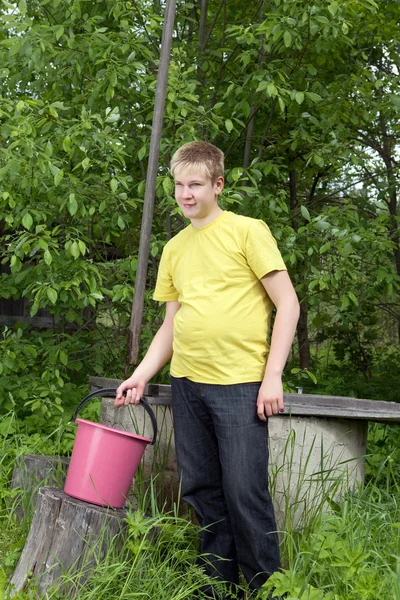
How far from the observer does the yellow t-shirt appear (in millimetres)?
2547

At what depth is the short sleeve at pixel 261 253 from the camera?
8.25 feet

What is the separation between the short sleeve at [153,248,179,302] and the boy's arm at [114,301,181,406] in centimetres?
3

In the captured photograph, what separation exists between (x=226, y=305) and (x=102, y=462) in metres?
0.76

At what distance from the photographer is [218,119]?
13.4 feet

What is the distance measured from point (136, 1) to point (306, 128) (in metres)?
1.36

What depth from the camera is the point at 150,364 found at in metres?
2.84

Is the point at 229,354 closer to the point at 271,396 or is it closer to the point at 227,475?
the point at 271,396

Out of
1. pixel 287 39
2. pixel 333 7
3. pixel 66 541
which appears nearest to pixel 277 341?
pixel 66 541

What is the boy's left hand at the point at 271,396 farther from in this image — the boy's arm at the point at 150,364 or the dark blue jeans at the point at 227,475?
the boy's arm at the point at 150,364

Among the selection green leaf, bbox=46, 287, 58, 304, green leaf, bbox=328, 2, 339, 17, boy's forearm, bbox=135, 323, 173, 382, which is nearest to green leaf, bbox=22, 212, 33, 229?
green leaf, bbox=46, 287, 58, 304

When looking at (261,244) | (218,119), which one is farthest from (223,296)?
(218,119)

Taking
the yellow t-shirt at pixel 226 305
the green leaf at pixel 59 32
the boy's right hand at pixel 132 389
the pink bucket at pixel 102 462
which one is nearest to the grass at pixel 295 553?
the pink bucket at pixel 102 462

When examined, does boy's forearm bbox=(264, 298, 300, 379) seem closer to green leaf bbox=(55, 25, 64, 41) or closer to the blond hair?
the blond hair

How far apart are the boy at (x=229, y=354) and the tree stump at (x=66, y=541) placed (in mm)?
341
